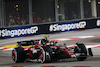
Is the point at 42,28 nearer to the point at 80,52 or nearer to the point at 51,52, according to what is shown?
the point at 80,52

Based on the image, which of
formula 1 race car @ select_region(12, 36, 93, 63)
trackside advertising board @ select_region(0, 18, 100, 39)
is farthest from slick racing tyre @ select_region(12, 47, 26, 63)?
trackside advertising board @ select_region(0, 18, 100, 39)

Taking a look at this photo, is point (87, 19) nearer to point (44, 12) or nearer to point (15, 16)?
point (44, 12)

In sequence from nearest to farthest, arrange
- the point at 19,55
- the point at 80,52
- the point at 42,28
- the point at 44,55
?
the point at 44,55 → the point at 80,52 → the point at 19,55 → the point at 42,28

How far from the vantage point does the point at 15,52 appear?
29.9 ft

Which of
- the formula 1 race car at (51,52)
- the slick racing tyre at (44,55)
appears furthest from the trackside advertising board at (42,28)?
the slick racing tyre at (44,55)

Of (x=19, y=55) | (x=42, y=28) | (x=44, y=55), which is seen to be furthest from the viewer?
(x=42, y=28)

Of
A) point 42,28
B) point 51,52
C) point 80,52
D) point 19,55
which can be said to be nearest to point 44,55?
point 51,52

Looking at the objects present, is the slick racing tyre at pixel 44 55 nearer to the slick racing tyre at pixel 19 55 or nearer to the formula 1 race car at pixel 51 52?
the formula 1 race car at pixel 51 52

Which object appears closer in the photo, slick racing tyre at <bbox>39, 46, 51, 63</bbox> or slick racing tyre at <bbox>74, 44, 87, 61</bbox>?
slick racing tyre at <bbox>39, 46, 51, 63</bbox>

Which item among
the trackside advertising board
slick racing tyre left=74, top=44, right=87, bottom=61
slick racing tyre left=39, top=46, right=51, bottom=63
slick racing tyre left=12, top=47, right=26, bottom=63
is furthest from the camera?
the trackside advertising board

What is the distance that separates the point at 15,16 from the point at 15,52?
36.8 feet

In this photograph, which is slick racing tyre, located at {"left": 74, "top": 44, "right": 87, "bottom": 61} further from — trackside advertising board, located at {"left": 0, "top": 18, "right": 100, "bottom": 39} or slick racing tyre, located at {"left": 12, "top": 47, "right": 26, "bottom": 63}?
trackside advertising board, located at {"left": 0, "top": 18, "right": 100, "bottom": 39}

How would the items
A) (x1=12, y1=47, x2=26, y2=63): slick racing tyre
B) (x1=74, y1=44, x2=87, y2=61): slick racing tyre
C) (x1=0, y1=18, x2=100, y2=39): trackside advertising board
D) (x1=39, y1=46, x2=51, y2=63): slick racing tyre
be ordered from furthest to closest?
(x1=0, y1=18, x2=100, y2=39): trackside advertising board, (x1=12, y1=47, x2=26, y2=63): slick racing tyre, (x1=74, y1=44, x2=87, y2=61): slick racing tyre, (x1=39, y1=46, x2=51, y2=63): slick racing tyre

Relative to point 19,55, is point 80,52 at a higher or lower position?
higher
